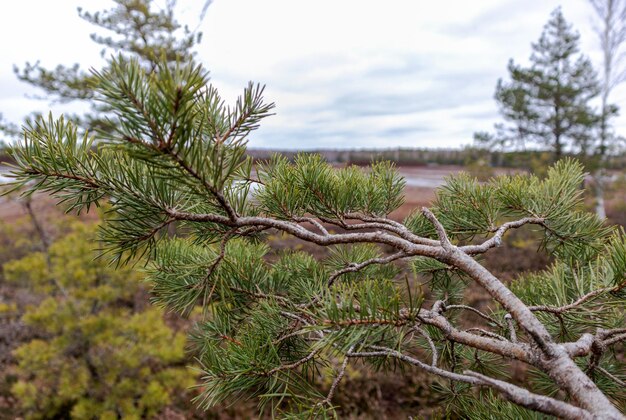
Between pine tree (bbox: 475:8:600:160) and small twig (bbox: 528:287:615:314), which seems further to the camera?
pine tree (bbox: 475:8:600:160)

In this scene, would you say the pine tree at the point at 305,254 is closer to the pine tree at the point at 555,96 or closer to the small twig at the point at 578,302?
the small twig at the point at 578,302

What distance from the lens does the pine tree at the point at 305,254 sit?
51 cm

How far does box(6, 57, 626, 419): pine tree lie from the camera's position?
51 cm

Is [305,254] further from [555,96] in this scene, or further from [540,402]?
[555,96]

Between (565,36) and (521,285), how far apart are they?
8.91 m

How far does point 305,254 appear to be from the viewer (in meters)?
1.13

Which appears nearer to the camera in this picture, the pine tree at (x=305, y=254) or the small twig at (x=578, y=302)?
the pine tree at (x=305, y=254)

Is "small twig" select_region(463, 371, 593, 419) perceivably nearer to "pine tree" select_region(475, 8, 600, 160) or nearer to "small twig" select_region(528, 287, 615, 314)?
"small twig" select_region(528, 287, 615, 314)

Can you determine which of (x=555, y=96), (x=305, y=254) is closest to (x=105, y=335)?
(x=305, y=254)

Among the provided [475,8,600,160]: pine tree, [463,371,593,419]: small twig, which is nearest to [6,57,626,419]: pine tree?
[463,371,593,419]: small twig

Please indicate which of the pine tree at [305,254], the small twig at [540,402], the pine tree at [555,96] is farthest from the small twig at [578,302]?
the pine tree at [555,96]

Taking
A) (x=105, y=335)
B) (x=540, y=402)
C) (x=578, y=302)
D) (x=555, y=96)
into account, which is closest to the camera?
(x=540, y=402)

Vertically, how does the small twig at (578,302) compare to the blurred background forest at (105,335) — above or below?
above

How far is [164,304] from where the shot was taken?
2.87ft
